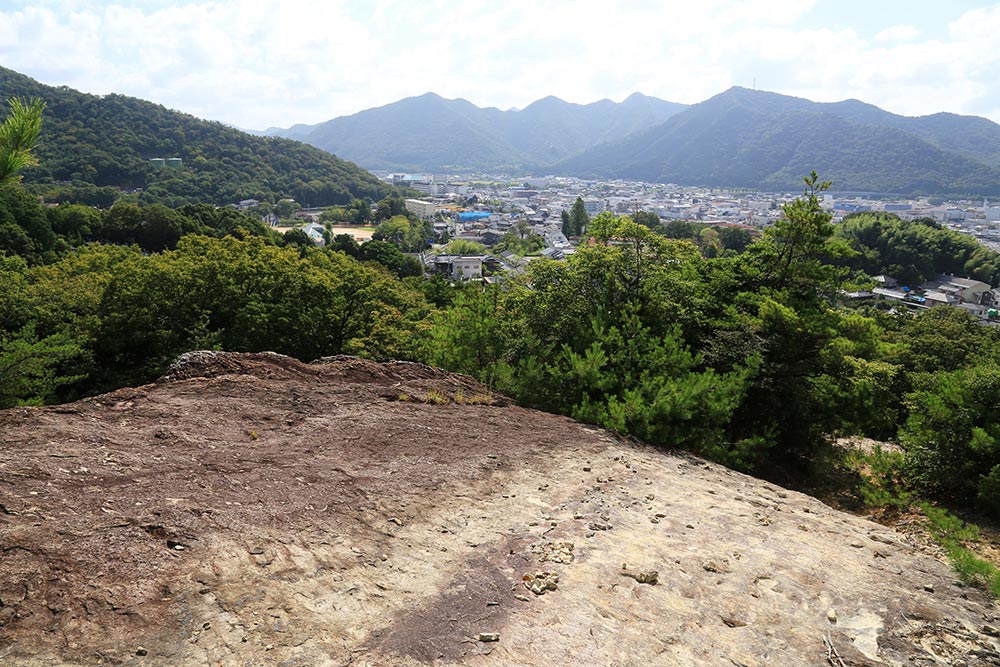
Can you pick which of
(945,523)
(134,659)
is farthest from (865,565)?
(134,659)

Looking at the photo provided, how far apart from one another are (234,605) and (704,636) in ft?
12.2

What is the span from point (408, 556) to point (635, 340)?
681cm

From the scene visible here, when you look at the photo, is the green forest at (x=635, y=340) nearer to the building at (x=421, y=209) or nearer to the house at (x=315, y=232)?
the house at (x=315, y=232)

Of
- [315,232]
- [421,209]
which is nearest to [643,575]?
[315,232]

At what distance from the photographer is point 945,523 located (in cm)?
687

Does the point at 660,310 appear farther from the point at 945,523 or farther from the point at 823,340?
the point at 945,523

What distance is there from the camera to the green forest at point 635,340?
952 centimetres

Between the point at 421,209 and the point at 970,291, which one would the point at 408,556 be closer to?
the point at 970,291

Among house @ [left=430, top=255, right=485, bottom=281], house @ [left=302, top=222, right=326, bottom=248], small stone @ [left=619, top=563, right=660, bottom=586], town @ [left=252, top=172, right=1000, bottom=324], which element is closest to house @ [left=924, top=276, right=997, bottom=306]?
town @ [left=252, top=172, right=1000, bottom=324]

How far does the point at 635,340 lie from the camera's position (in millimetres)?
11008

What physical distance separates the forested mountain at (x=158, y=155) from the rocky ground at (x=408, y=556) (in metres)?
72.5

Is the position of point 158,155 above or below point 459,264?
above

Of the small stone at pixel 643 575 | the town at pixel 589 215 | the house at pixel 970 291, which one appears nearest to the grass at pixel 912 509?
the small stone at pixel 643 575

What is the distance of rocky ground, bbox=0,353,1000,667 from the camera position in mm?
4254
